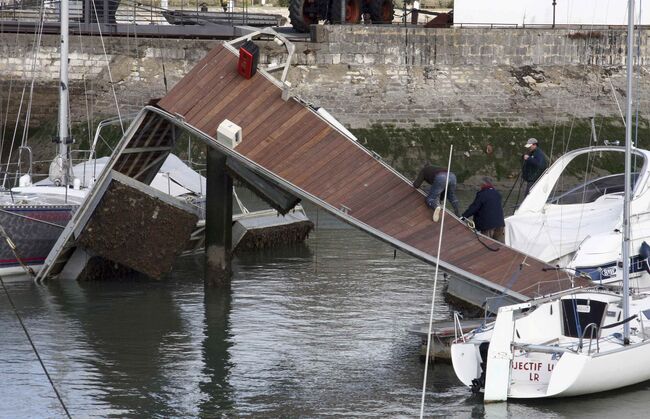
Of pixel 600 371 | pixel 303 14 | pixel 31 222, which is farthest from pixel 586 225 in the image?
pixel 303 14

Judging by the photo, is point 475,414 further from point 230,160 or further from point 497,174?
point 497,174

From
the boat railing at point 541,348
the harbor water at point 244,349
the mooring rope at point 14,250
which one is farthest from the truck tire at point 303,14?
the boat railing at point 541,348

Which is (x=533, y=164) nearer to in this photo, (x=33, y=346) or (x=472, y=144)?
(x=33, y=346)

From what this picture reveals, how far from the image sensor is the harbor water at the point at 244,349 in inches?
662

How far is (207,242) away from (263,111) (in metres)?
2.36

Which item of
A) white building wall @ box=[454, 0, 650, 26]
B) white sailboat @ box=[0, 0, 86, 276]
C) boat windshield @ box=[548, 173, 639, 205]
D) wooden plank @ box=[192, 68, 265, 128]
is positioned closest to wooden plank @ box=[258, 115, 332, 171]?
wooden plank @ box=[192, 68, 265, 128]

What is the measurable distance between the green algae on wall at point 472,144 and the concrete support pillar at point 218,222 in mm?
14322

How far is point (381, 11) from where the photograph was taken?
42938 mm

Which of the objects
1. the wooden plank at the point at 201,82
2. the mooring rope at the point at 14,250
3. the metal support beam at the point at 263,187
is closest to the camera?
the wooden plank at the point at 201,82

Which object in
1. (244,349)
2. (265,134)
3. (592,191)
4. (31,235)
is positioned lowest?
(244,349)

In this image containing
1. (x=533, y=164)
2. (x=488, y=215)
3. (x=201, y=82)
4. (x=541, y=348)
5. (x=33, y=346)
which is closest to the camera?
(x=541, y=348)

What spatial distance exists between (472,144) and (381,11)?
665 cm

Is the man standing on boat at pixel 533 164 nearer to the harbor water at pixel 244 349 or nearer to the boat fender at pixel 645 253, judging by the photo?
the harbor water at pixel 244 349

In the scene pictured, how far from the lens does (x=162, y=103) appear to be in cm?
2219
